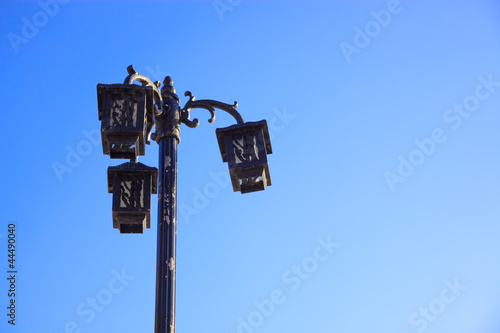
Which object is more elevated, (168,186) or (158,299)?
(168,186)

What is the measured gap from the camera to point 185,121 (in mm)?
6383

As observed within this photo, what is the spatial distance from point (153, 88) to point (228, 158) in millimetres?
921

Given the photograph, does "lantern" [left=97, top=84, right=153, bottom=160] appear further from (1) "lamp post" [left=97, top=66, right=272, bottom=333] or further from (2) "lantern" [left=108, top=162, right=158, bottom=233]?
(2) "lantern" [left=108, top=162, right=158, bottom=233]

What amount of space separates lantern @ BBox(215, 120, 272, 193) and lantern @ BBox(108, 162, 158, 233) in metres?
0.69

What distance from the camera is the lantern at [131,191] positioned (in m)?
6.01

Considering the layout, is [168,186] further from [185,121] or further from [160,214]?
[185,121]

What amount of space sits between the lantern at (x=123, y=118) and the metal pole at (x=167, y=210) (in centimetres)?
32

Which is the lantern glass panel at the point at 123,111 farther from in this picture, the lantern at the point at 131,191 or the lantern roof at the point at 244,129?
the lantern roof at the point at 244,129

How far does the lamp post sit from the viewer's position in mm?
5633

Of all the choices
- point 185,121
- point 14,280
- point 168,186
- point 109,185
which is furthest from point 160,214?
point 14,280

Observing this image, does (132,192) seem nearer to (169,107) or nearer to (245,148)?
(169,107)

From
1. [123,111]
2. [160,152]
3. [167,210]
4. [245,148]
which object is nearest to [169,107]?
[160,152]

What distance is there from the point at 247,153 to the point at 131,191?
110 centimetres

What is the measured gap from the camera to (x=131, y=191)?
607 centimetres
